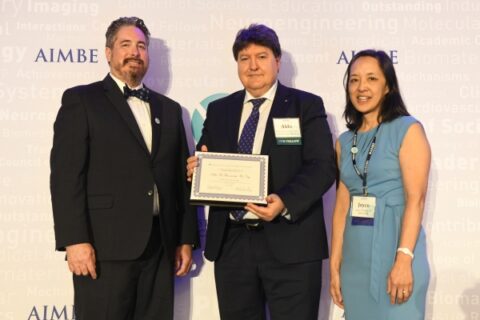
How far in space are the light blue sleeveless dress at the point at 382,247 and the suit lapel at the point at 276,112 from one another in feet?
1.37

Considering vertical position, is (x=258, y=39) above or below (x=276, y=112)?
above

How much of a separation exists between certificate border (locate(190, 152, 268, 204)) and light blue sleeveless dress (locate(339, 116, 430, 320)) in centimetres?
39

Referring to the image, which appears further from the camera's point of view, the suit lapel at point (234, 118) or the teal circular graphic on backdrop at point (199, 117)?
the teal circular graphic on backdrop at point (199, 117)

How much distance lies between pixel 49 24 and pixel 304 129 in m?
1.80

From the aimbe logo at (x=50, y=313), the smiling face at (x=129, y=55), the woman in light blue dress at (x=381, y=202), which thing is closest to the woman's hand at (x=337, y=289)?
the woman in light blue dress at (x=381, y=202)

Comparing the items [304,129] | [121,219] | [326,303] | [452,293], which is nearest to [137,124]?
[121,219]

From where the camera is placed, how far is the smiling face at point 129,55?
7.30 feet

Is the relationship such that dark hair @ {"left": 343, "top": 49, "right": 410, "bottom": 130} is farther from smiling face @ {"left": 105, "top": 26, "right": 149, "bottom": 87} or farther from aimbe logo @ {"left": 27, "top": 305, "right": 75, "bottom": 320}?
aimbe logo @ {"left": 27, "top": 305, "right": 75, "bottom": 320}

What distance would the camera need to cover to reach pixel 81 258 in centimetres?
192

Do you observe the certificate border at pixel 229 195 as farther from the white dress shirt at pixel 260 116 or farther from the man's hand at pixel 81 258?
the man's hand at pixel 81 258

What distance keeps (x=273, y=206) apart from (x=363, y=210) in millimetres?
373

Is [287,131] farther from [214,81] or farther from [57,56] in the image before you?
[57,56]

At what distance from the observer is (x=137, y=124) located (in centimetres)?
211

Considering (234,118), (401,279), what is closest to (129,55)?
(234,118)
